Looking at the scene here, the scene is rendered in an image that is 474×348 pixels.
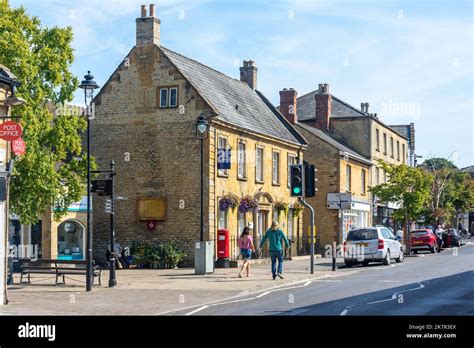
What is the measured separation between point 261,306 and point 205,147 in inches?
697

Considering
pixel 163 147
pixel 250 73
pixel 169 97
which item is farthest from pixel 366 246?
pixel 250 73

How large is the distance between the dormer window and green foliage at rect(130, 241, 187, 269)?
20.6 feet

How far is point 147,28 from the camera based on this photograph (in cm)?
3697

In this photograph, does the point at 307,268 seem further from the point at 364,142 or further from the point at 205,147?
the point at 364,142

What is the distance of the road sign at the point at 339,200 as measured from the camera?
129 feet

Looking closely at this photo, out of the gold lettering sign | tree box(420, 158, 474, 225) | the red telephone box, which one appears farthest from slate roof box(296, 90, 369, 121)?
the red telephone box

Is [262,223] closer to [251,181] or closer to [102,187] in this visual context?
[251,181]

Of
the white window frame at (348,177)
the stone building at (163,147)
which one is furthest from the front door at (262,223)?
the white window frame at (348,177)

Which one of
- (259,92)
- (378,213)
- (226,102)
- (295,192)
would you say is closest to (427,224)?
(378,213)

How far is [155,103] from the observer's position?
36.6 m

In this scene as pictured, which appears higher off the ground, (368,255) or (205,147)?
(205,147)

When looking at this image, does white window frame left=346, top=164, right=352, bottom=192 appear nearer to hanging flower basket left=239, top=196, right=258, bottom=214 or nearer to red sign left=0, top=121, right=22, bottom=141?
hanging flower basket left=239, top=196, right=258, bottom=214

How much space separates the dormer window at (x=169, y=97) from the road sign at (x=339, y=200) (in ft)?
31.5
